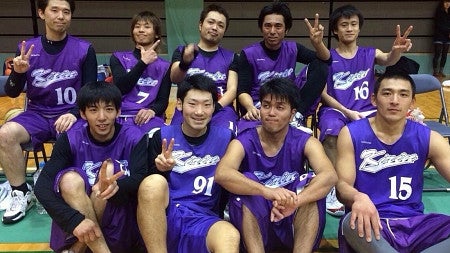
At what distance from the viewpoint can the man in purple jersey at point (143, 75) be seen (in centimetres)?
334

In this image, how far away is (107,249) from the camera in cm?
234

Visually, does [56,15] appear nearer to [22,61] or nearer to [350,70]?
[22,61]

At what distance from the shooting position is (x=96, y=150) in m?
2.61

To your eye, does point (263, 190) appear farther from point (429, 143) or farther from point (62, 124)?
point (62, 124)

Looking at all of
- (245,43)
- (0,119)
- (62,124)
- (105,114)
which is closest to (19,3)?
(0,119)

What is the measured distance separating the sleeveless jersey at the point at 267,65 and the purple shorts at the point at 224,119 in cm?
29

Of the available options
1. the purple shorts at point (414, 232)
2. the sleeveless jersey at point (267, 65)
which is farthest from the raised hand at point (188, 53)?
the purple shorts at point (414, 232)

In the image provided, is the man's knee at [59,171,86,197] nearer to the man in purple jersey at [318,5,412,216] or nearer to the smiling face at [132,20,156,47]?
the smiling face at [132,20,156,47]

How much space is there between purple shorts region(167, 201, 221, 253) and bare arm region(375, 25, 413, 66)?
76.1 inches

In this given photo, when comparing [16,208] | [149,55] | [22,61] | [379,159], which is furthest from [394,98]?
[16,208]

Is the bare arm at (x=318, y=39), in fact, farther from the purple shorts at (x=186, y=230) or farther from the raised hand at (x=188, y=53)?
the purple shorts at (x=186, y=230)

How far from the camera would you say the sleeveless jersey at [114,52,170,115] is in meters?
3.45

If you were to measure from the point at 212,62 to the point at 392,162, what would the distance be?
1668mm

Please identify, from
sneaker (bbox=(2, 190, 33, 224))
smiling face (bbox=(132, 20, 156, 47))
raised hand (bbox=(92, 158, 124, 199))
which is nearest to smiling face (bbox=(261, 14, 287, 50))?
smiling face (bbox=(132, 20, 156, 47))
